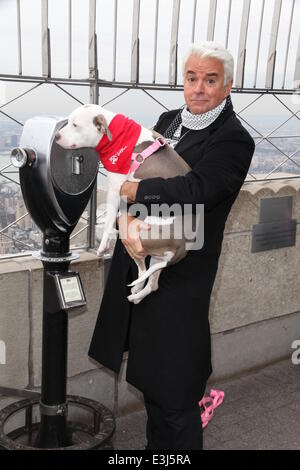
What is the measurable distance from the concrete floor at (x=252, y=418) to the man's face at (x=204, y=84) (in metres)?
1.65

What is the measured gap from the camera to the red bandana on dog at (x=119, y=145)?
1.94 meters

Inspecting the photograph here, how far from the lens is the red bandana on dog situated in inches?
76.5

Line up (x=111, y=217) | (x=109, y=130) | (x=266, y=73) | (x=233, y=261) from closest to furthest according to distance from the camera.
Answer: (x=109, y=130) < (x=111, y=217) < (x=233, y=261) < (x=266, y=73)

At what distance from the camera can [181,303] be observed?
220 cm

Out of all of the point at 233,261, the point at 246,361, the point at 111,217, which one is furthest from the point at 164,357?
the point at 246,361

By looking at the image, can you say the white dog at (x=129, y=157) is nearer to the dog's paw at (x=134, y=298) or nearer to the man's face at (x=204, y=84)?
the dog's paw at (x=134, y=298)

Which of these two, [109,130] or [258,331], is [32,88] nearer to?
[109,130]

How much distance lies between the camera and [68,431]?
2.46 m

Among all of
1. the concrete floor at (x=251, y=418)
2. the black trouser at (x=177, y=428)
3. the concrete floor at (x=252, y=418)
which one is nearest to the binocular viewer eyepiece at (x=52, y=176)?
the black trouser at (x=177, y=428)

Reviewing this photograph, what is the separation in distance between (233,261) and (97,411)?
1.29 metres

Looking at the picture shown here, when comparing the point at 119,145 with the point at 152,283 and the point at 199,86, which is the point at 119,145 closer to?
the point at 199,86

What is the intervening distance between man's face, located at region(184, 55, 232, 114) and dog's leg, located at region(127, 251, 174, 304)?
20.9 inches

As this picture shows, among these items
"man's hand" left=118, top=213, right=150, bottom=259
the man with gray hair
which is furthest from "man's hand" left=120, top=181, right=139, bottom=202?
"man's hand" left=118, top=213, right=150, bottom=259

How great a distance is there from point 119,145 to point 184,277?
0.56 m
